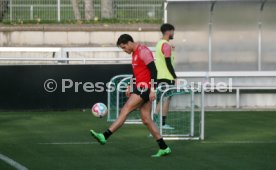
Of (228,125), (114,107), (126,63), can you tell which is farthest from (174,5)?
(228,125)

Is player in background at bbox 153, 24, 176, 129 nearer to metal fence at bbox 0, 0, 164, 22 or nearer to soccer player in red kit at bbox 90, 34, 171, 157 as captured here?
soccer player in red kit at bbox 90, 34, 171, 157

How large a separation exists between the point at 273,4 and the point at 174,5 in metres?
2.83

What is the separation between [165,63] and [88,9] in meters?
14.8

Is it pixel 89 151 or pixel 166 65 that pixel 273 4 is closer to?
pixel 166 65

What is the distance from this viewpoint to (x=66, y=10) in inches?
1337

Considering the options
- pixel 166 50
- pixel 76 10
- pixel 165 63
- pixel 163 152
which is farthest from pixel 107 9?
pixel 163 152

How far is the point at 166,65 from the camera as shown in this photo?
19.1 m

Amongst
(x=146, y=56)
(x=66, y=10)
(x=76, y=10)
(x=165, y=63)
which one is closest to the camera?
(x=146, y=56)

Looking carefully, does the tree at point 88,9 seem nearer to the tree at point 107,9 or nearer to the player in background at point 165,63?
the tree at point 107,9

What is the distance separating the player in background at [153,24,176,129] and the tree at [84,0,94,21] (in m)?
14.1

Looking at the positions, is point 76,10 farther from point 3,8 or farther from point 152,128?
point 152,128

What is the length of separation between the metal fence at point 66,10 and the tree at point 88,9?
56 millimetres

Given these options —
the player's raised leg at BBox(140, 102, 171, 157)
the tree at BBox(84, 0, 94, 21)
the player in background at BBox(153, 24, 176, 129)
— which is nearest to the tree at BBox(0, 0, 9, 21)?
the tree at BBox(84, 0, 94, 21)

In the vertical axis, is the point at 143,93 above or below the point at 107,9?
below
